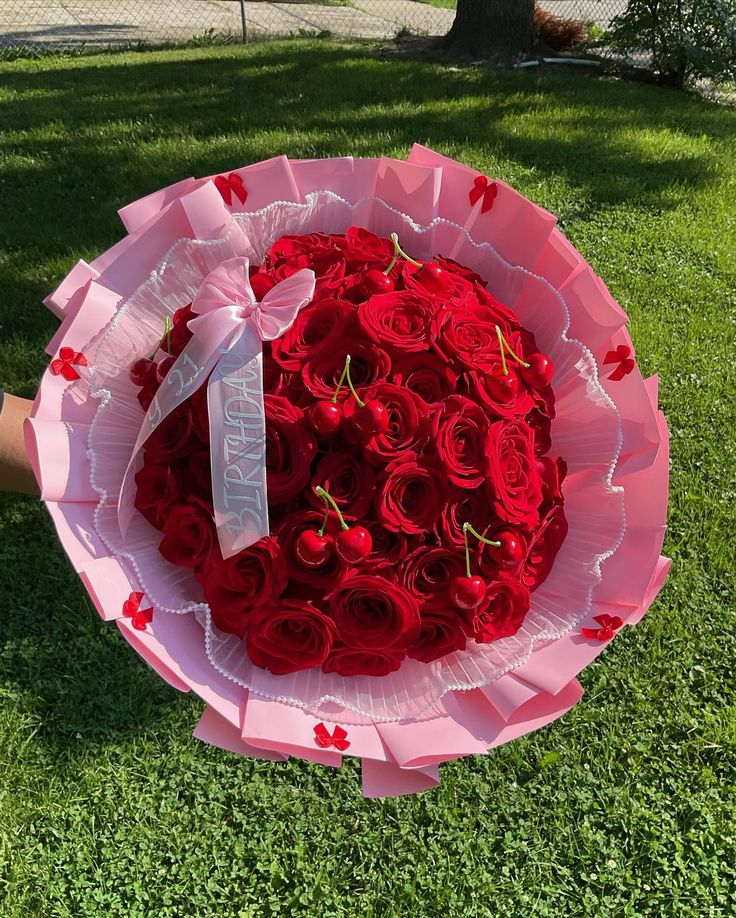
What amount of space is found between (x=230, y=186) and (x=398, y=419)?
591 millimetres

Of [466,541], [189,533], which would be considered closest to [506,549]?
[466,541]

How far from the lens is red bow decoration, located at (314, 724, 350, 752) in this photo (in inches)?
41.4

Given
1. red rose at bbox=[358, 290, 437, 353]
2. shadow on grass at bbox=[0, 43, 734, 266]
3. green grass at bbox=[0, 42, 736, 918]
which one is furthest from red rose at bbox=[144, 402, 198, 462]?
shadow on grass at bbox=[0, 43, 734, 266]

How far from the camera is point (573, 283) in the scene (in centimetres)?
132

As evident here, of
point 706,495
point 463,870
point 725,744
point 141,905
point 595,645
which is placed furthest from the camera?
point 706,495

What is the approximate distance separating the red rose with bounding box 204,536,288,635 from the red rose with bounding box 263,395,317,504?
82mm

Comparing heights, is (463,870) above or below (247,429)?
below

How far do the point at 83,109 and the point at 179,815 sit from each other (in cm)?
566

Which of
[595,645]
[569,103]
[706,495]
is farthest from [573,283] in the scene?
[569,103]

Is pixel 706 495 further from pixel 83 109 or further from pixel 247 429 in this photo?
pixel 83 109

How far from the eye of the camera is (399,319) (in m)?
1.11

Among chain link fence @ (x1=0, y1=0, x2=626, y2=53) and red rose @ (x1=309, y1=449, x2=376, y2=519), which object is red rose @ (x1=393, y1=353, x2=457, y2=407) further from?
chain link fence @ (x1=0, y1=0, x2=626, y2=53)

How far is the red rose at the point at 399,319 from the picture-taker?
3.54 ft

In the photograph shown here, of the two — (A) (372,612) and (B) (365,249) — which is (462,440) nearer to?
(A) (372,612)
